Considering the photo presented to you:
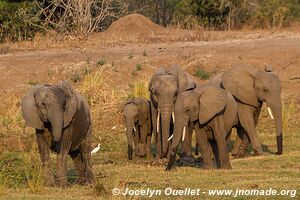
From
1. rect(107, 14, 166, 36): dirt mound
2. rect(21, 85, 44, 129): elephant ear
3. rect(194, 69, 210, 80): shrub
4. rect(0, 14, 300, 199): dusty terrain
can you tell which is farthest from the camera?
rect(107, 14, 166, 36): dirt mound

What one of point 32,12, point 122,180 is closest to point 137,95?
point 122,180

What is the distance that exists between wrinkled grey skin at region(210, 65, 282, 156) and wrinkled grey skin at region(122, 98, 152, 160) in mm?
1636

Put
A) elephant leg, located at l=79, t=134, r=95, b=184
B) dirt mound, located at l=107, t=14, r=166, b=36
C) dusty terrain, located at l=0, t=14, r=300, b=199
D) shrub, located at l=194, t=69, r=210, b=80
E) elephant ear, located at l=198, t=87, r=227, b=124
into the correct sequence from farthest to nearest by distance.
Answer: dirt mound, located at l=107, t=14, r=166, b=36 < shrub, located at l=194, t=69, r=210, b=80 < elephant ear, located at l=198, t=87, r=227, b=124 < elephant leg, located at l=79, t=134, r=95, b=184 < dusty terrain, located at l=0, t=14, r=300, b=199

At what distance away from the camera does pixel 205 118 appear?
54.2 feet

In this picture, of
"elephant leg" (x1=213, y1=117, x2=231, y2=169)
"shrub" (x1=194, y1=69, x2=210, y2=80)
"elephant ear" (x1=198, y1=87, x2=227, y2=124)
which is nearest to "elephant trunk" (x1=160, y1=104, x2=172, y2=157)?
"elephant ear" (x1=198, y1=87, x2=227, y2=124)

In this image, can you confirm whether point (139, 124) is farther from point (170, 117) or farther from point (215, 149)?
point (215, 149)

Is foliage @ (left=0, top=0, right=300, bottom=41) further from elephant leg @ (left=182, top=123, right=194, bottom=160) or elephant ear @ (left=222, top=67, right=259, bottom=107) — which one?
elephant leg @ (left=182, top=123, right=194, bottom=160)

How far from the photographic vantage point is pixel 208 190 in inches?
547

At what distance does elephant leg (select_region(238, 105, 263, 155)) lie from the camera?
19203 mm

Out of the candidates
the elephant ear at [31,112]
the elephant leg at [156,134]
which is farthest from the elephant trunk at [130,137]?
the elephant ear at [31,112]

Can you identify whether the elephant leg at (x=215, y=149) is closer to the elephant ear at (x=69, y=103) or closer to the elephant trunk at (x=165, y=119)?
the elephant trunk at (x=165, y=119)

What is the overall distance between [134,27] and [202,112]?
2284 cm

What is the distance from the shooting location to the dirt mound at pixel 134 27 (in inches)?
1504

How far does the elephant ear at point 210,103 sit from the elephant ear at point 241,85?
8.97 ft
